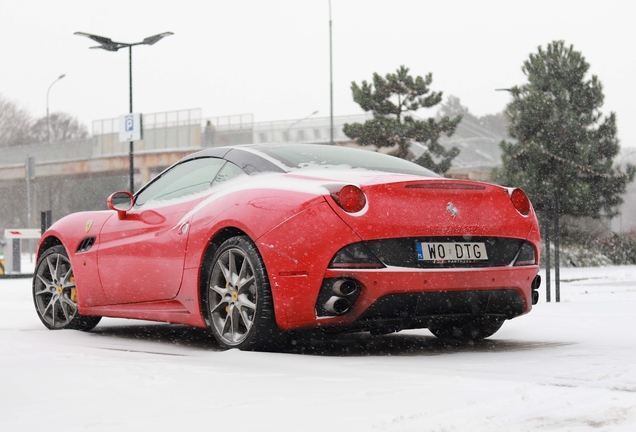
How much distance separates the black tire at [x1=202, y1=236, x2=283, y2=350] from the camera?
17.2ft

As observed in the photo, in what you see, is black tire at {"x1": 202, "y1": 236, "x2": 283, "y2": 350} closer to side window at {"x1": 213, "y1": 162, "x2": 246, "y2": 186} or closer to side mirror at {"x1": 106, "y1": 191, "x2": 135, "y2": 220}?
side window at {"x1": 213, "y1": 162, "x2": 246, "y2": 186}

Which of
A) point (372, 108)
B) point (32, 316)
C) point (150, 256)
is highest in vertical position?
point (372, 108)

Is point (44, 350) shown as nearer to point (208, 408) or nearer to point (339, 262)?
point (339, 262)

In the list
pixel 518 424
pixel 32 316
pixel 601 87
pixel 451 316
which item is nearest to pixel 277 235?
pixel 451 316

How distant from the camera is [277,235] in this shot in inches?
204

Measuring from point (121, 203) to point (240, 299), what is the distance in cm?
187

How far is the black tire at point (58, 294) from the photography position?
743cm

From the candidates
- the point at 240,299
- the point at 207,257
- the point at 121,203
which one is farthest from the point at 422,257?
the point at 121,203

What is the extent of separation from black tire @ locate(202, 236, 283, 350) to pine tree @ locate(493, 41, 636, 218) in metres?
23.8

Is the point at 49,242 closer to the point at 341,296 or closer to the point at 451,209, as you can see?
the point at 341,296

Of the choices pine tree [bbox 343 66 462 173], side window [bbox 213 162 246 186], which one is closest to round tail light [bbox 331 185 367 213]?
side window [bbox 213 162 246 186]

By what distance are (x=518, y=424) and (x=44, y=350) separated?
10.6 ft

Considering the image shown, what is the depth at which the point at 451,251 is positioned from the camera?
5.29 m

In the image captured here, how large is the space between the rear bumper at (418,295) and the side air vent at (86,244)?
8.34ft
